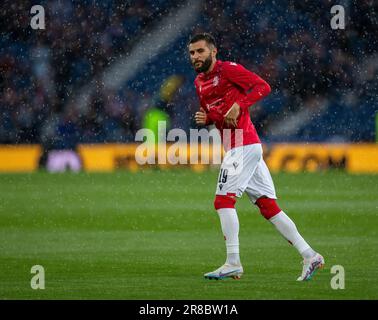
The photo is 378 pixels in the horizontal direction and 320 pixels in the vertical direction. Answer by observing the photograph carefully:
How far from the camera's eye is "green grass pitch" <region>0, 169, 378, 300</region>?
24.2ft

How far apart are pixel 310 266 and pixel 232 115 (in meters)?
1.32

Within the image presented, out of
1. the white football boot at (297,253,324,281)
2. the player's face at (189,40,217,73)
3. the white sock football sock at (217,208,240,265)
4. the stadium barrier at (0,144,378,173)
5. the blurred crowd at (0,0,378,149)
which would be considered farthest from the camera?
the blurred crowd at (0,0,378,149)

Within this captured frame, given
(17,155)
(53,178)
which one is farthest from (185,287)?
(17,155)

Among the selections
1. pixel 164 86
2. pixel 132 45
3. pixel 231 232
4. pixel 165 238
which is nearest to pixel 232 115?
pixel 231 232

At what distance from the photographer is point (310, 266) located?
7.69 metres

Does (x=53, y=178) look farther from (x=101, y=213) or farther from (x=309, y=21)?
(x=309, y=21)

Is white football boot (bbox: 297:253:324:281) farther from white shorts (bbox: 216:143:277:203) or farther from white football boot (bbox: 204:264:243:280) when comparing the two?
white shorts (bbox: 216:143:277:203)

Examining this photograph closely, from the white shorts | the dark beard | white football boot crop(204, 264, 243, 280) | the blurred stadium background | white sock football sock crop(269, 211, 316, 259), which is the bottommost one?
white football boot crop(204, 264, 243, 280)

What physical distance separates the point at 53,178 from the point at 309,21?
888 centimetres

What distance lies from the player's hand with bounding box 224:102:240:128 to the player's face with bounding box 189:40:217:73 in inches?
17.2

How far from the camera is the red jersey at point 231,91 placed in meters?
7.92

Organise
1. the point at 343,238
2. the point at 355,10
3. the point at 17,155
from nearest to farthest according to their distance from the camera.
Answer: the point at 343,238, the point at 17,155, the point at 355,10

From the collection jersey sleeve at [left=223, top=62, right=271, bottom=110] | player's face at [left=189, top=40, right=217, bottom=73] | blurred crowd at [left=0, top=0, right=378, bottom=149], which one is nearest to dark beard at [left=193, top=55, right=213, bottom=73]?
player's face at [left=189, top=40, right=217, bottom=73]

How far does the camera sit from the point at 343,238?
1102 centimetres
